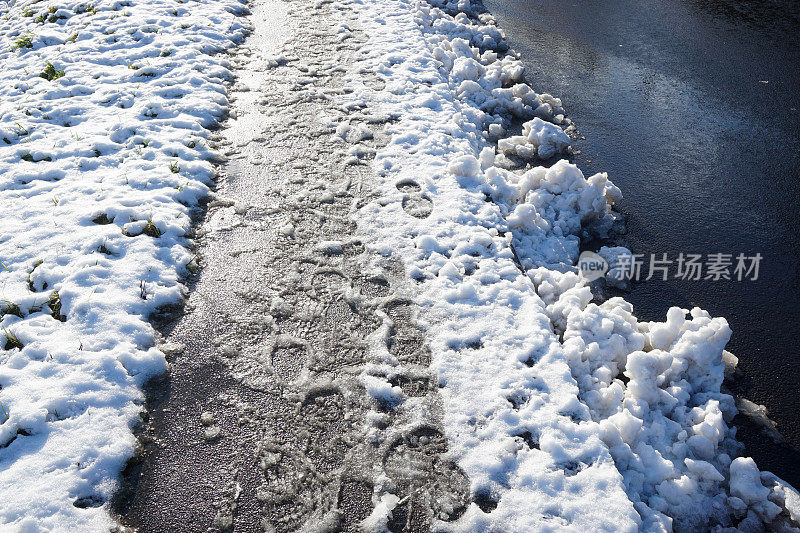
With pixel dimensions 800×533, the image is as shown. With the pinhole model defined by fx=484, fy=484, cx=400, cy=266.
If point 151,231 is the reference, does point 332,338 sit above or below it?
below

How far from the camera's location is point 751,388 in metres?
3.83

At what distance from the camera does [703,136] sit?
6.44 metres

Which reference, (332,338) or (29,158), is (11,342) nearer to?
(332,338)

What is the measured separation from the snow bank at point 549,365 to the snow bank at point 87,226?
1811 millimetres

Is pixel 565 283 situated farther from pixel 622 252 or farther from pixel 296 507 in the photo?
pixel 296 507

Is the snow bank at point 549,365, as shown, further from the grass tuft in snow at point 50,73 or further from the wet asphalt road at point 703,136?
the grass tuft in snow at point 50,73

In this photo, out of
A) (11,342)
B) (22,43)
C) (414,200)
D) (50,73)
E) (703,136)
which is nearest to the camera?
(11,342)

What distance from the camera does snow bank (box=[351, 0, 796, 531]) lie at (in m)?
2.90

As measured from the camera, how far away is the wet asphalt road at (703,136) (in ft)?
14.1

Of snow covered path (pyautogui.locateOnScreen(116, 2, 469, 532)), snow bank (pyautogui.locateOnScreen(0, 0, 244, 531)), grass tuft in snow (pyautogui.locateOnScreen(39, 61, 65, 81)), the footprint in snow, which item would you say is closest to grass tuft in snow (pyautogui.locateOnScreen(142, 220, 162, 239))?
snow bank (pyautogui.locateOnScreen(0, 0, 244, 531))

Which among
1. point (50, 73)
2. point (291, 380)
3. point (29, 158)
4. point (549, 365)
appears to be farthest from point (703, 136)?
point (50, 73)

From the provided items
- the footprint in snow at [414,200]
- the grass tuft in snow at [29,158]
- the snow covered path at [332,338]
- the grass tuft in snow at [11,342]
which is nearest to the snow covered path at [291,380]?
the snow covered path at [332,338]

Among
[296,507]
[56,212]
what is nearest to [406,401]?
[296,507]

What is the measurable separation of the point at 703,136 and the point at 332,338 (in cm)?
578
